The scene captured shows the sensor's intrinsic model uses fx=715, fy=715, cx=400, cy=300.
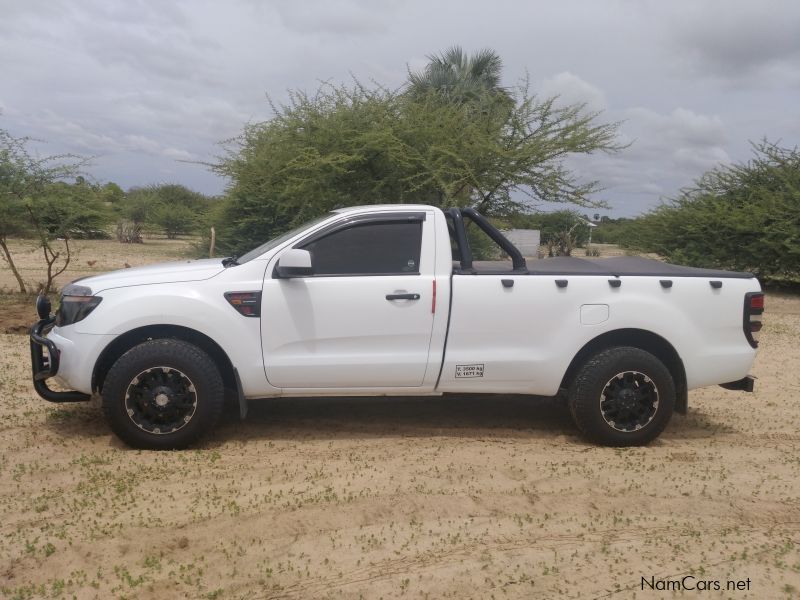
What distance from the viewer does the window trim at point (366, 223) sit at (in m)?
A: 5.10

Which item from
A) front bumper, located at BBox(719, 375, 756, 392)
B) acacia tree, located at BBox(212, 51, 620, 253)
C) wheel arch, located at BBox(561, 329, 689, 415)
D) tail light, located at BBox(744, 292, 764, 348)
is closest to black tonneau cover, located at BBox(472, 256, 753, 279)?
tail light, located at BBox(744, 292, 764, 348)

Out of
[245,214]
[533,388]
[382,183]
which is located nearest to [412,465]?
[533,388]

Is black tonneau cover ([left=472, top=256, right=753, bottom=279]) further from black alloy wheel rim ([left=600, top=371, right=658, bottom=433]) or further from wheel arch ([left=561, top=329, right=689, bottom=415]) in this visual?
black alloy wheel rim ([left=600, top=371, right=658, bottom=433])

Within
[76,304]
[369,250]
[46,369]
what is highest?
[369,250]

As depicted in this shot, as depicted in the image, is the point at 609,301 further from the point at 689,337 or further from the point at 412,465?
the point at 412,465

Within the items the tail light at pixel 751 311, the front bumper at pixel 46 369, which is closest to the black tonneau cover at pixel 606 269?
the tail light at pixel 751 311

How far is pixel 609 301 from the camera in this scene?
5.20 m

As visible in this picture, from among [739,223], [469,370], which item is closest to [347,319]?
[469,370]

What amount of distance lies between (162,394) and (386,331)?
158 centimetres

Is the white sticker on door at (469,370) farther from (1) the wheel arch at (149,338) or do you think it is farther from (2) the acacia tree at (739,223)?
(2) the acacia tree at (739,223)

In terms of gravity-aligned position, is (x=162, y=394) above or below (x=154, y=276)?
below

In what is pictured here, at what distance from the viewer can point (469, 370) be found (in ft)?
16.9

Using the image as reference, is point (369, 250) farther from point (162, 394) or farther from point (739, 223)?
point (739, 223)

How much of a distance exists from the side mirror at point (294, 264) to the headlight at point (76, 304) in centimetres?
126
